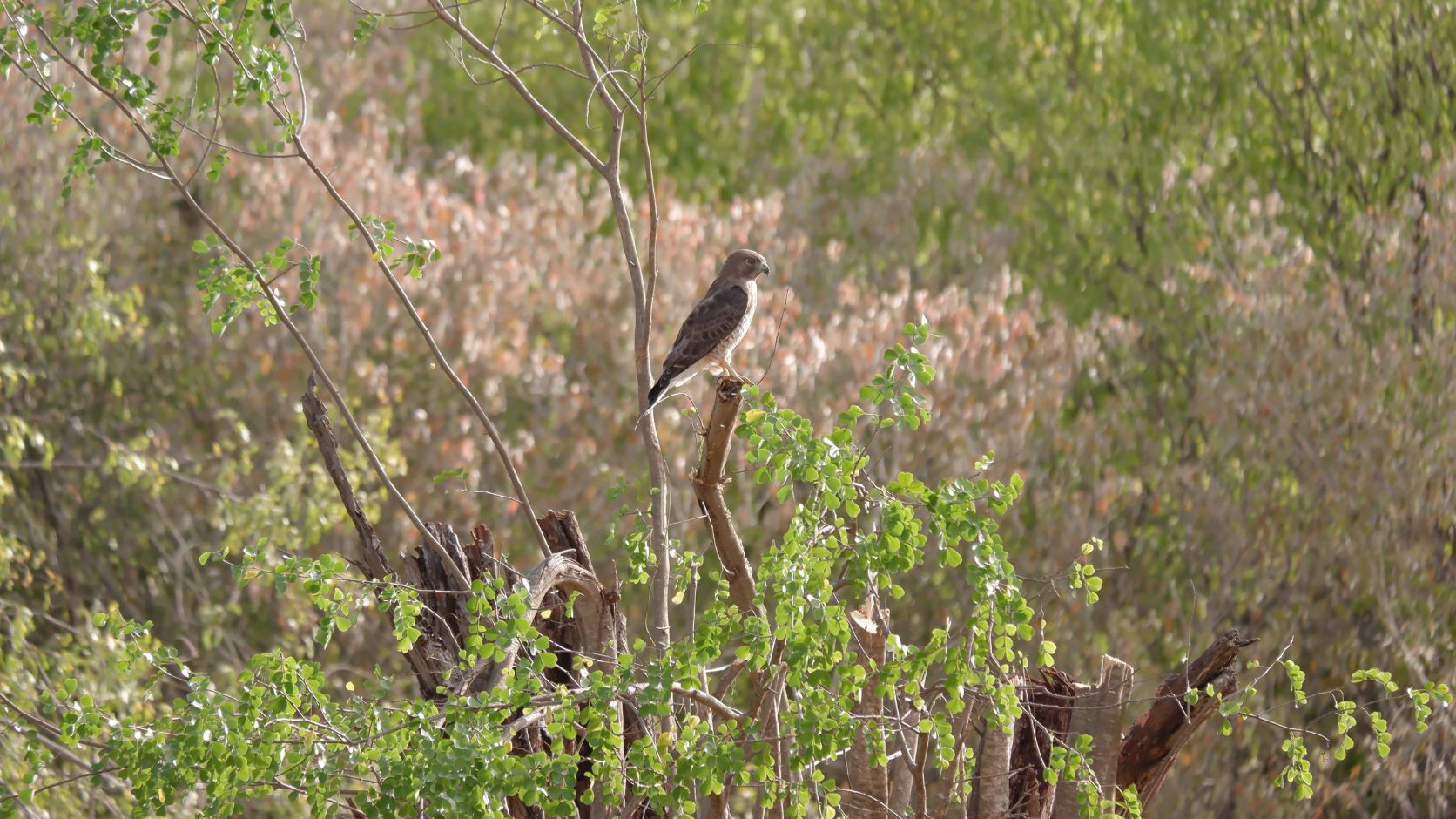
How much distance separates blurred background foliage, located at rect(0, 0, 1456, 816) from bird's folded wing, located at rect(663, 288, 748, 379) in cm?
206

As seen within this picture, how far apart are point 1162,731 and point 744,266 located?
3.46 meters

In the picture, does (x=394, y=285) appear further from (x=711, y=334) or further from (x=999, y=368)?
(x=999, y=368)

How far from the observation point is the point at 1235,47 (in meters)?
14.4

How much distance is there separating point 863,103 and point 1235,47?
6673 mm

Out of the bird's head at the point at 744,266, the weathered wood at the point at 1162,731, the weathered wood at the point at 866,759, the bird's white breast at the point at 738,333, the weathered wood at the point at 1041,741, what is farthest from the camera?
the bird's head at the point at 744,266

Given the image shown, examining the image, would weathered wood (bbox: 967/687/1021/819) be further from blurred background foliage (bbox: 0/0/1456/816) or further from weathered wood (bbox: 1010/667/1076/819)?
blurred background foliage (bbox: 0/0/1456/816)

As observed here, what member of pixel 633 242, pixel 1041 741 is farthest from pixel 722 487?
pixel 1041 741

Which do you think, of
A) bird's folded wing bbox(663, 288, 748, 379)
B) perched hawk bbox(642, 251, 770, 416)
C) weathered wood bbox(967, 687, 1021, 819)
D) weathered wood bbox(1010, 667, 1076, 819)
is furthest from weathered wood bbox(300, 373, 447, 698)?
bird's folded wing bbox(663, 288, 748, 379)

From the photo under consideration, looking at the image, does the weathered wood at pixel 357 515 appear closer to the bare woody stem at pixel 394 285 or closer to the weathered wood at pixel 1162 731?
the bare woody stem at pixel 394 285

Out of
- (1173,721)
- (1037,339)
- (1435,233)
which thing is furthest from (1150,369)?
(1173,721)

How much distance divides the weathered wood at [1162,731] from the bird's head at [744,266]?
10.7 ft

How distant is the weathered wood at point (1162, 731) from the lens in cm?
484

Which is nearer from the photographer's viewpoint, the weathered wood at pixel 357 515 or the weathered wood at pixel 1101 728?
the weathered wood at pixel 357 515

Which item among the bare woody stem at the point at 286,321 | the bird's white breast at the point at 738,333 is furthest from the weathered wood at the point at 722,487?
the bird's white breast at the point at 738,333
